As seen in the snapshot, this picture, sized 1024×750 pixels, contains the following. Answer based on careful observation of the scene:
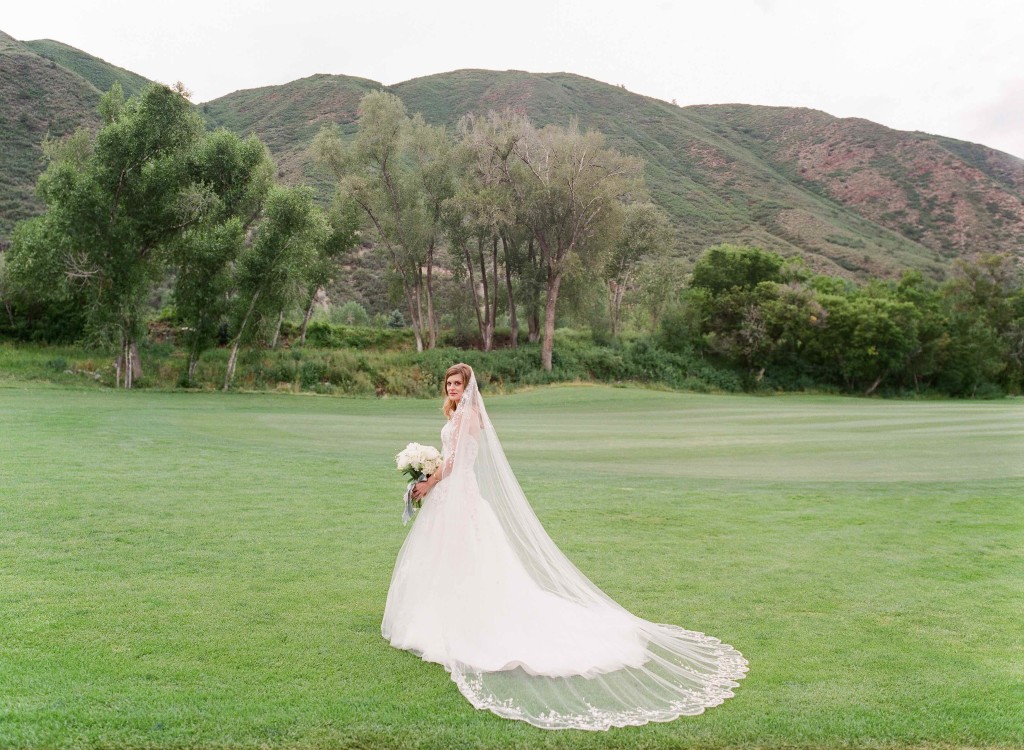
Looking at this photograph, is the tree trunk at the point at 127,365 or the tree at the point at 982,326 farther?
the tree at the point at 982,326

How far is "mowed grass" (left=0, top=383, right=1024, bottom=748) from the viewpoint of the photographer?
509 cm

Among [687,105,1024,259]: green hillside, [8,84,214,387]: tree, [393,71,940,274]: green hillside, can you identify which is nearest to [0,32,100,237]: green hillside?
[8,84,214,387]: tree

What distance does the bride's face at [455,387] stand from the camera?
7.08 m

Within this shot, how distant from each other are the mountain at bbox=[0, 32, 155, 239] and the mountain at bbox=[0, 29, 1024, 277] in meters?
0.19

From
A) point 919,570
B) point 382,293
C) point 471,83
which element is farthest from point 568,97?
point 919,570

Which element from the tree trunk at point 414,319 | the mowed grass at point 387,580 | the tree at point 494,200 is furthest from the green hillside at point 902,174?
the mowed grass at point 387,580

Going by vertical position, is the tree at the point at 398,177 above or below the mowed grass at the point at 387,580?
above

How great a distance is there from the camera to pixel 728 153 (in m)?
132

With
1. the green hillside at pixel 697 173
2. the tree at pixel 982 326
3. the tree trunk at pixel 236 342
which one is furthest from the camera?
the green hillside at pixel 697 173

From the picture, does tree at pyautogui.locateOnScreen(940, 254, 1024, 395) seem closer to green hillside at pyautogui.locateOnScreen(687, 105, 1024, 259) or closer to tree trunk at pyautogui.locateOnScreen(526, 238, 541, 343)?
tree trunk at pyautogui.locateOnScreen(526, 238, 541, 343)

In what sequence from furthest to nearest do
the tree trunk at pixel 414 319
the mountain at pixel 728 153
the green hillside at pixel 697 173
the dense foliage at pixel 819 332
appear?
1. the green hillside at pixel 697 173
2. the mountain at pixel 728 153
3. the dense foliage at pixel 819 332
4. the tree trunk at pixel 414 319

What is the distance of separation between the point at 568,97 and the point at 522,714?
14937 centimetres

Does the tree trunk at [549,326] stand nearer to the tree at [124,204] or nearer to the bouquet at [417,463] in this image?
the tree at [124,204]

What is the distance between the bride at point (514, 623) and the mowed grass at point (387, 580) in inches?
9.9
